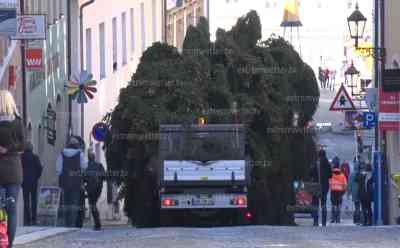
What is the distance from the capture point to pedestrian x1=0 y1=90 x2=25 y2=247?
12.3 m

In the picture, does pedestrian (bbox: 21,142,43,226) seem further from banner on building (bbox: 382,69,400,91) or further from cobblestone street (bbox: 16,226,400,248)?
banner on building (bbox: 382,69,400,91)

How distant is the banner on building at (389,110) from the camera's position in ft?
94.5

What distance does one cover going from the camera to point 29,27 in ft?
83.7

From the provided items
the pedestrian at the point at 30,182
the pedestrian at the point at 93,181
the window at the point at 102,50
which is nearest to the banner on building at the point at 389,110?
the pedestrian at the point at 93,181

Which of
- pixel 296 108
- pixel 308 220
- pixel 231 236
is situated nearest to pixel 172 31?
pixel 308 220

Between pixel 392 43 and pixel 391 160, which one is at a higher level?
pixel 392 43

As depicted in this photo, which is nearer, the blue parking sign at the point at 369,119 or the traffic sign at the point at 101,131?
the traffic sign at the point at 101,131

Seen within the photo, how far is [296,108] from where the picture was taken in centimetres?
2975

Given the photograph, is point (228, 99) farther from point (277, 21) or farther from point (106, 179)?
point (277, 21)

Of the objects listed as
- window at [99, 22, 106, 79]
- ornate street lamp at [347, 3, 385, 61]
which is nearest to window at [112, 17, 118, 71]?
window at [99, 22, 106, 79]

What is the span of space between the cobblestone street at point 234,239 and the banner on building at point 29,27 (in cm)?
778

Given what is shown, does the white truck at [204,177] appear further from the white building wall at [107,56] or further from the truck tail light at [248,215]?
the white building wall at [107,56]

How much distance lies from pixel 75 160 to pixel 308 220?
1059 cm

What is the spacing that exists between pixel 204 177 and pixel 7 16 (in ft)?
15.8
